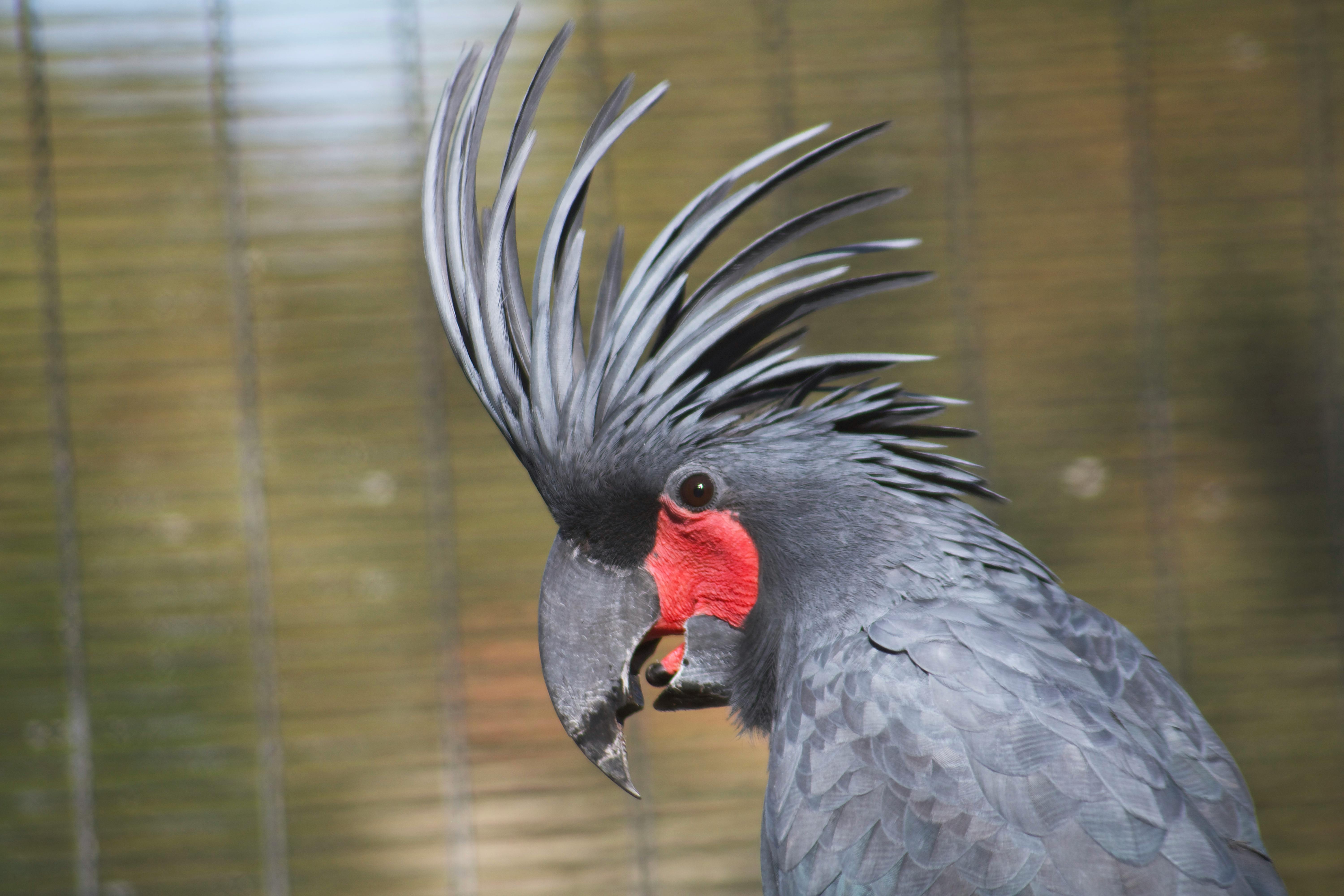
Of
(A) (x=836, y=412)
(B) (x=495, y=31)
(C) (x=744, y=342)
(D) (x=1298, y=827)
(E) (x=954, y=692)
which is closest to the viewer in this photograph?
(E) (x=954, y=692)

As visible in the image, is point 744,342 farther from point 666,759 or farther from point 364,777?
point 364,777

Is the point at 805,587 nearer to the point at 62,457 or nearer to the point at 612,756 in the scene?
the point at 612,756

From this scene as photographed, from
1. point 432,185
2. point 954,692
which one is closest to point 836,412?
point 954,692

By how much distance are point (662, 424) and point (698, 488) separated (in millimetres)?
108

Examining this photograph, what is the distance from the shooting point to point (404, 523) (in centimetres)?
306

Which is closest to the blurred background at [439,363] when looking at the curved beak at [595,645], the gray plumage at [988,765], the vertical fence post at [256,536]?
the vertical fence post at [256,536]

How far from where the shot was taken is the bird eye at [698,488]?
1.38 metres

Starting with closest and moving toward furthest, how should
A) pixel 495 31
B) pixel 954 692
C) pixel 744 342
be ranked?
pixel 954 692
pixel 744 342
pixel 495 31

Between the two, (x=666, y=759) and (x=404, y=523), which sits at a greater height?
(x=404, y=523)

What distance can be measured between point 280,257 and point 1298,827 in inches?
153

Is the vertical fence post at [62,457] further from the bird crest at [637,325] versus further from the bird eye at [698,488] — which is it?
the bird eye at [698,488]

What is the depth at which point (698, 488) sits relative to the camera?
1382mm

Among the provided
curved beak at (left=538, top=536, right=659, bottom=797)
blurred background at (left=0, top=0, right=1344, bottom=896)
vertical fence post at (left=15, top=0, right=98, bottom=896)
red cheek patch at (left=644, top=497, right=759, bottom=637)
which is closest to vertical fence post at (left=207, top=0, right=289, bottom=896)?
blurred background at (left=0, top=0, right=1344, bottom=896)

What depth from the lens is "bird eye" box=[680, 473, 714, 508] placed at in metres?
1.38
